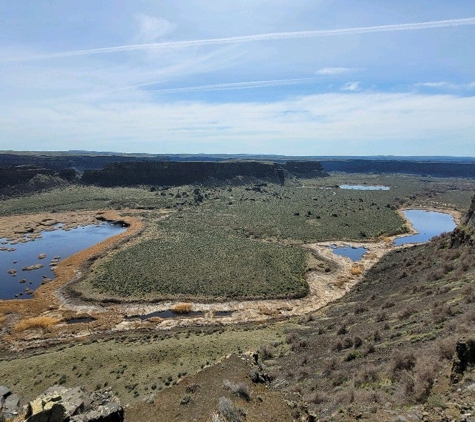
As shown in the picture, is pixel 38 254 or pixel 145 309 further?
pixel 38 254

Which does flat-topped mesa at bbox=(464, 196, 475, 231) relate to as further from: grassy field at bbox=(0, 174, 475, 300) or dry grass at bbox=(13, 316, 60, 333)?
dry grass at bbox=(13, 316, 60, 333)

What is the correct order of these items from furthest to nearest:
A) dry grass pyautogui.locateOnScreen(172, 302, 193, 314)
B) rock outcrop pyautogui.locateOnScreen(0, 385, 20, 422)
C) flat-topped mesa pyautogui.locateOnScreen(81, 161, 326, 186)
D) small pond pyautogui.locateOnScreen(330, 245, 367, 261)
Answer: flat-topped mesa pyautogui.locateOnScreen(81, 161, 326, 186) < small pond pyautogui.locateOnScreen(330, 245, 367, 261) < dry grass pyautogui.locateOnScreen(172, 302, 193, 314) < rock outcrop pyautogui.locateOnScreen(0, 385, 20, 422)

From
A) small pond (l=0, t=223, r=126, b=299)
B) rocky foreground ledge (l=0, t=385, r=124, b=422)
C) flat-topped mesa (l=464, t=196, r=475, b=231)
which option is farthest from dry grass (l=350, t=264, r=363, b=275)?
small pond (l=0, t=223, r=126, b=299)

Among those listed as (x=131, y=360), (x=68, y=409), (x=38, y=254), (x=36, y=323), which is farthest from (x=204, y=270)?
(x=68, y=409)

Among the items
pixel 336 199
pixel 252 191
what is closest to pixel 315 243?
pixel 336 199

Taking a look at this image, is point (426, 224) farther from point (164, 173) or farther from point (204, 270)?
point (164, 173)

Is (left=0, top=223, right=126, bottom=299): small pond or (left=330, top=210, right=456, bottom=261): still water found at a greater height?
(left=330, top=210, right=456, bottom=261): still water
